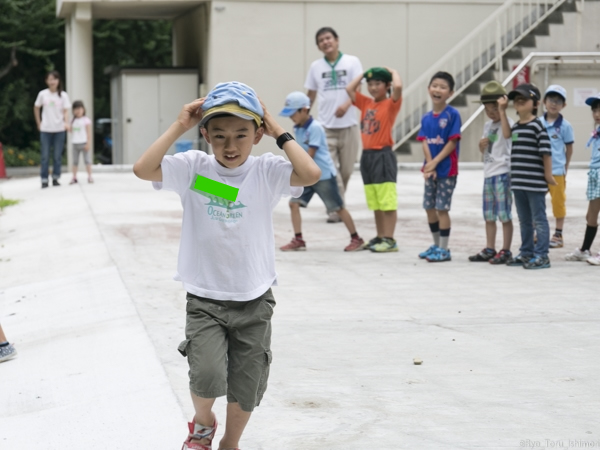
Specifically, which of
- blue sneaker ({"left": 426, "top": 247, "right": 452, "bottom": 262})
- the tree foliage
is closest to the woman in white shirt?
blue sneaker ({"left": 426, "top": 247, "right": 452, "bottom": 262})

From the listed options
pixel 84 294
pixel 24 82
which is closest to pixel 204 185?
pixel 84 294

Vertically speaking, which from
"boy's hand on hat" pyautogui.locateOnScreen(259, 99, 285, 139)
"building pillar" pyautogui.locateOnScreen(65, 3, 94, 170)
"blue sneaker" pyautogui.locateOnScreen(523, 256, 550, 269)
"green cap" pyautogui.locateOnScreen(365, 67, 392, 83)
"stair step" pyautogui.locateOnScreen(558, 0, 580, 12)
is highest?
"stair step" pyautogui.locateOnScreen(558, 0, 580, 12)

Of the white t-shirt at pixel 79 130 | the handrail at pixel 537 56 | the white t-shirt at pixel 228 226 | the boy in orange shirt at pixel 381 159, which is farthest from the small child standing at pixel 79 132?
the white t-shirt at pixel 228 226

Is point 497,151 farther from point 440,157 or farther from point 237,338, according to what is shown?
point 237,338

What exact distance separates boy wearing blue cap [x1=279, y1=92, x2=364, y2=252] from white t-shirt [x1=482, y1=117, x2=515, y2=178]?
1.56 metres

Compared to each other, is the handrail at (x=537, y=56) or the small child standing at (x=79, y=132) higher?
the handrail at (x=537, y=56)

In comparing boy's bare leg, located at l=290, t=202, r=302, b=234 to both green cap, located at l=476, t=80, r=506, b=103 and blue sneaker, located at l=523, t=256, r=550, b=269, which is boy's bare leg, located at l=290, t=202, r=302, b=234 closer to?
green cap, located at l=476, t=80, r=506, b=103

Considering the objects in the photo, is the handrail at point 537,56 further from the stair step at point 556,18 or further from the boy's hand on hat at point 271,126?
the boy's hand on hat at point 271,126

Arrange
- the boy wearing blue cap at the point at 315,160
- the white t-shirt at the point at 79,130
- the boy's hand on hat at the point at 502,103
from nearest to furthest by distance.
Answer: the boy's hand on hat at the point at 502,103 < the boy wearing blue cap at the point at 315,160 < the white t-shirt at the point at 79,130

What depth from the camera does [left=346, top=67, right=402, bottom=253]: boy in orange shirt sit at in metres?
9.23

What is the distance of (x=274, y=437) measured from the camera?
4.10 meters

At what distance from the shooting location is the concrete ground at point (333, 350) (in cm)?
421

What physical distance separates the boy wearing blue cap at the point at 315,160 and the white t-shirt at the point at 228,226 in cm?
531

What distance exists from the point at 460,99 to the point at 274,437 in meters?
16.8
